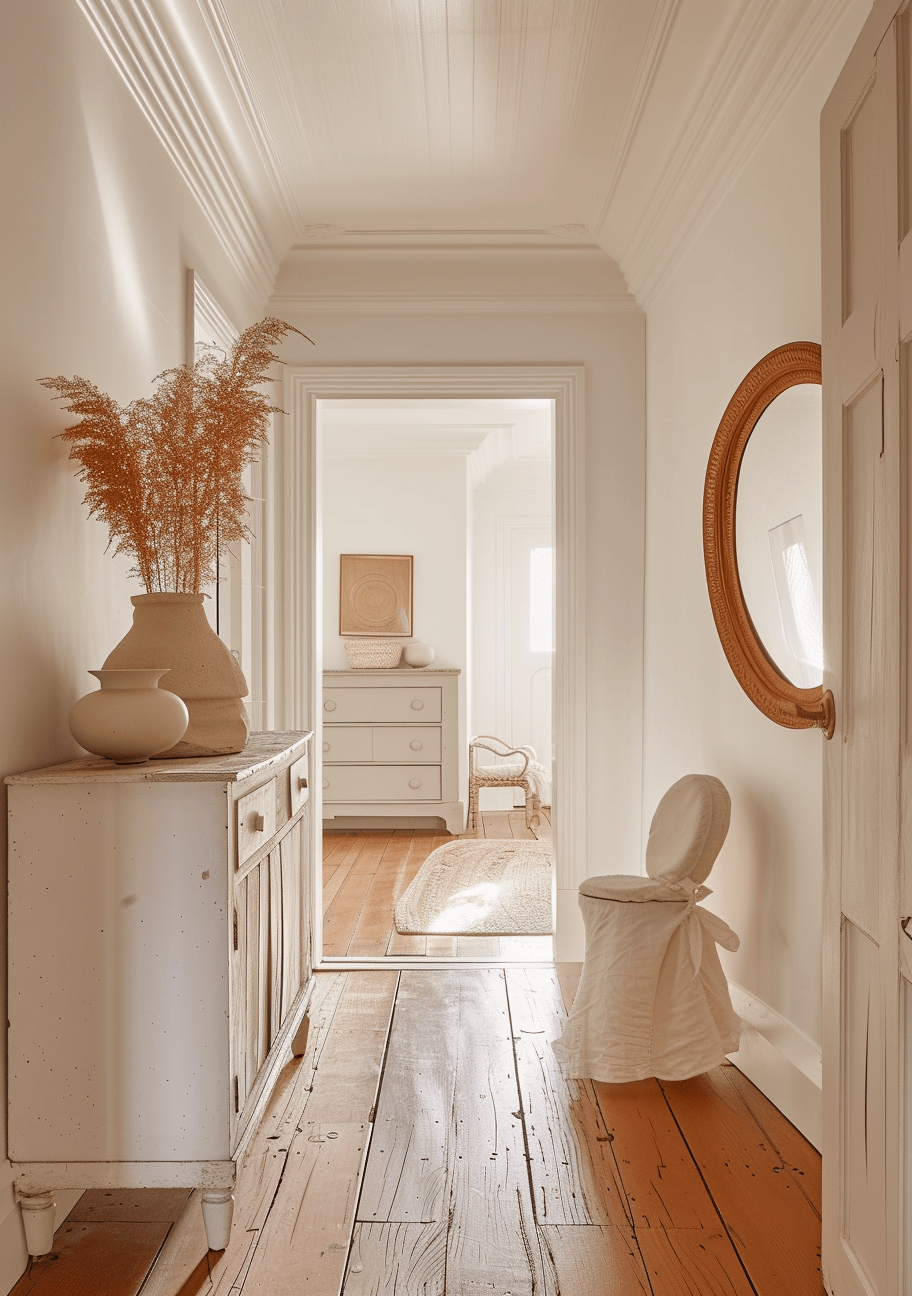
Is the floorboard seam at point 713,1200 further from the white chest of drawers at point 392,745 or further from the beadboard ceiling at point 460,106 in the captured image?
the white chest of drawers at point 392,745

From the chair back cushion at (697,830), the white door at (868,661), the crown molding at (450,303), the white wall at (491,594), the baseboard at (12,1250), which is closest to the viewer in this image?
the white door at (868,661)

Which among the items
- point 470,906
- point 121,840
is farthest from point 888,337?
point 470,906

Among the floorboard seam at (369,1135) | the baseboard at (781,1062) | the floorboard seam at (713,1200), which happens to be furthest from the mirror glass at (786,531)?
the floorboard seam at (369,1135)

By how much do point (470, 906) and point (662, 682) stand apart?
5.30 ft

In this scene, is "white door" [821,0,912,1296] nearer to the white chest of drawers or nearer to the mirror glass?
the mirror glass

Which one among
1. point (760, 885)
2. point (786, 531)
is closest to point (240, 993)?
point (760, 885)

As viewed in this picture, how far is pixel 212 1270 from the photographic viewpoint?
183 cm

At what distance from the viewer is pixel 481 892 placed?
16.3ft

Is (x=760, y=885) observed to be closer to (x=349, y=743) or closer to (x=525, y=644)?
(x=349, y=743)

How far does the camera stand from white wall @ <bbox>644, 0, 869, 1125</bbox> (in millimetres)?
2393

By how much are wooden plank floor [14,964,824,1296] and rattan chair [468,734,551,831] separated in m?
3.68

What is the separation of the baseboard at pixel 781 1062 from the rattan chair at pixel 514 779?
375cm

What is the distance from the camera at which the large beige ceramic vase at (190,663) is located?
2096mm

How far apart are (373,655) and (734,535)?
13.4ft
